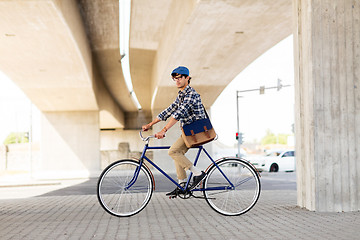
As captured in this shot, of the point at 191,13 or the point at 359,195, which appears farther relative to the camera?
the point at 191,13

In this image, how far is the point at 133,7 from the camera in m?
15.4

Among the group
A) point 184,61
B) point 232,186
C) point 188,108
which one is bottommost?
point 232,186

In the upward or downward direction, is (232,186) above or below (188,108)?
below

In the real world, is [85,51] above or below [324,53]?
above

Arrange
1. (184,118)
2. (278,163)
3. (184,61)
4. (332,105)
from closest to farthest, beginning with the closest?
(184,118)
(332,105)
(184,61)
(278,163)

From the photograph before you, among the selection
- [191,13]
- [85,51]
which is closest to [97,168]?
[85,51]

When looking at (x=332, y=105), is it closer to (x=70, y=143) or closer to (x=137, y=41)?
(x=137, y=41)

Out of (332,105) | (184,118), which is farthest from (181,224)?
(332,105)

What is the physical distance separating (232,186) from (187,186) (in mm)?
584

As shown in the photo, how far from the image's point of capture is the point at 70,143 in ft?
99.9

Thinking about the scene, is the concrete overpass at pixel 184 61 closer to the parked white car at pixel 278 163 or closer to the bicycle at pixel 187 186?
the bicycle at pixel 187 186

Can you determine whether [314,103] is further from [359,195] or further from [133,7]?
[133,7]

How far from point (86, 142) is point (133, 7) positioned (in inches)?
664

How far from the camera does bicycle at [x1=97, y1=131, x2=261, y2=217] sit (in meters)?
5.60
